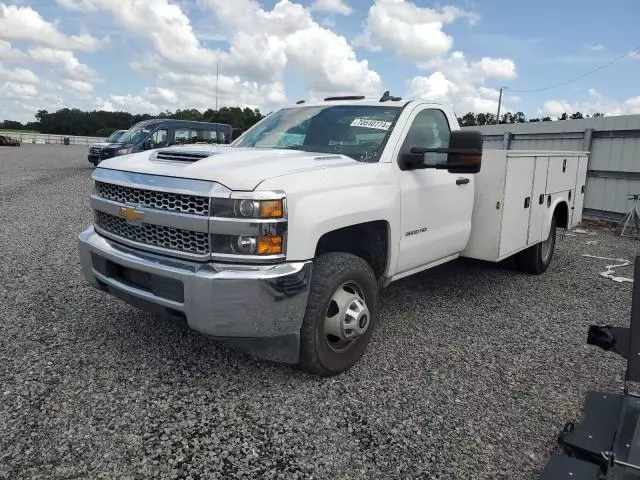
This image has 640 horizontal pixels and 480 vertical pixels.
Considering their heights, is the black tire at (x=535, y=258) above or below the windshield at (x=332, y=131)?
below

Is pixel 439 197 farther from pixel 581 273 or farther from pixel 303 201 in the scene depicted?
pixel 581 273

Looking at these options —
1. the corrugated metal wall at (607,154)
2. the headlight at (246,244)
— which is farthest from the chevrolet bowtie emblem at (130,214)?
the corrugated metal wall at (607,154)

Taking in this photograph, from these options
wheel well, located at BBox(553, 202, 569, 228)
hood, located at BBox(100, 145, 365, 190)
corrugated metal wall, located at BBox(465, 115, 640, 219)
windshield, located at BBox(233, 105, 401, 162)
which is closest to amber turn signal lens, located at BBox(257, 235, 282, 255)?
hood, located at BBox(100, 145, 365, 190)

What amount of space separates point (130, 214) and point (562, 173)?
4933 millimetres

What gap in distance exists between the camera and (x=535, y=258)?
596 centimetres

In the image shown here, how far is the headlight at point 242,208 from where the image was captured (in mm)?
2711

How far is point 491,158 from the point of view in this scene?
470 cm

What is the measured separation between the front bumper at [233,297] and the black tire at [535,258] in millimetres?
3945

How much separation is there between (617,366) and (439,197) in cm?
179

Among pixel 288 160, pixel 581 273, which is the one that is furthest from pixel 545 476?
pixel 581 273

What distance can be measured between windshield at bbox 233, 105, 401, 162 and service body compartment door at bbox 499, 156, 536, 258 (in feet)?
4.76

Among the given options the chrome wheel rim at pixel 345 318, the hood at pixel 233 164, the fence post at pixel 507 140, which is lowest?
the chrome wheel rim at pixel 345 318

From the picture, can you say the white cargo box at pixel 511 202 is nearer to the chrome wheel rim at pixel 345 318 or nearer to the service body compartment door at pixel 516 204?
the service body compartment door at pixel 516 204

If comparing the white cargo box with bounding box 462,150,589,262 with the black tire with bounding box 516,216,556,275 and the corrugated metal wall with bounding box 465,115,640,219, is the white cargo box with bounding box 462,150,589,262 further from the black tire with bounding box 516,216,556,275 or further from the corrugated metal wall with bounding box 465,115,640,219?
the corrugated metal wall with bounding box 465,115,640,219
